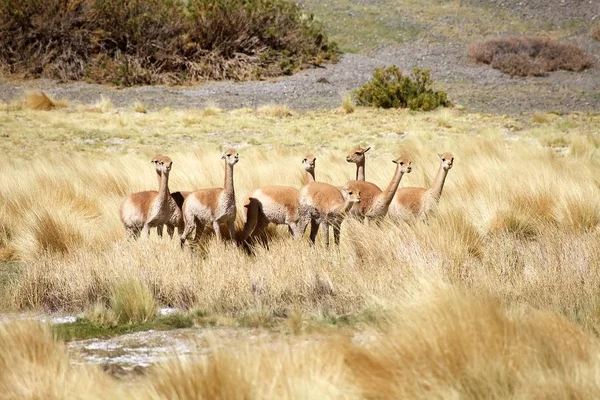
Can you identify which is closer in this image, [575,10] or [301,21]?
[301,21]

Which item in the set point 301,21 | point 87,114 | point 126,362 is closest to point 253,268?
point 126,362

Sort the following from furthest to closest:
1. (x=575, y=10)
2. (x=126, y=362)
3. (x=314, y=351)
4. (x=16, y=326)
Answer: (x=575, y=10) → (x=126, y=362) → (x=16, y=326) → (x=314, y=351)

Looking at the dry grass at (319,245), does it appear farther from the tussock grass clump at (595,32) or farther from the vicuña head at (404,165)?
the tussock grass clump at (595,32)

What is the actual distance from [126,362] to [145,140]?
488 inches

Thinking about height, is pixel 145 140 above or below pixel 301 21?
below

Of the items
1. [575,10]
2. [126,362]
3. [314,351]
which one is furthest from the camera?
[575,10]

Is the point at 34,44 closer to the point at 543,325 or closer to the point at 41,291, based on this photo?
the point at 41,291

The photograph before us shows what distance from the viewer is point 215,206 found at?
8.33 m

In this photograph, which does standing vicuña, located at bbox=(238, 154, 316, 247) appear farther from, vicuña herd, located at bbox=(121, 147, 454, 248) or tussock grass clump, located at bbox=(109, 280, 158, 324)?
tussock grass clump, located at bbox=(109, 280, 158, 324)

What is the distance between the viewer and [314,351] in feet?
14.8

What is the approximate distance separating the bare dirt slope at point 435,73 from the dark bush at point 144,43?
3.52 ft

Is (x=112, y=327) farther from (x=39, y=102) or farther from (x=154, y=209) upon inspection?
(x=39, y=102)

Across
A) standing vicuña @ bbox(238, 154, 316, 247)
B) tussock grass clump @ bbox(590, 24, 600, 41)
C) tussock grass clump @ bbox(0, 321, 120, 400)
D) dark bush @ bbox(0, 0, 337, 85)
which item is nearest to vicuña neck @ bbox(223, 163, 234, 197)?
standing vicuña @ bbox(238, 154, 316, 247)

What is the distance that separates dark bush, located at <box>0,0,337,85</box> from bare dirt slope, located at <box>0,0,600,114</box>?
3.52 ft
